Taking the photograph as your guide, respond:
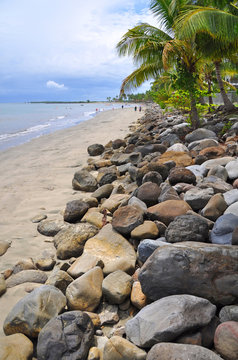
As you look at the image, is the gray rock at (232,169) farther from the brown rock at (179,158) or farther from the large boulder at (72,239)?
the large boulder at (72,239)

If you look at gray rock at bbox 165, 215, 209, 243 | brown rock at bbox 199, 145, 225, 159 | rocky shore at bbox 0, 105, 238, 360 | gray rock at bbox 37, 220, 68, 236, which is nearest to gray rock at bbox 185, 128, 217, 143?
brown rock at bbox 199, 145, 225, 159

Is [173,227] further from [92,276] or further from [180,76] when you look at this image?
[180,76]

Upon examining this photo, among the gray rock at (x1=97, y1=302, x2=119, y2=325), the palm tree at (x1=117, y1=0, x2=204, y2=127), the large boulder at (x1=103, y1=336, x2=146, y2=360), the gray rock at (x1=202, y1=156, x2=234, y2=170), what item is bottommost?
the gray rock at (x1=97, y1=302, x2=119, y2=325)

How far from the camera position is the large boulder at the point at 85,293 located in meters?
2.63

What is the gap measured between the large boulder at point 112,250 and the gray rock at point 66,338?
871 millimetres

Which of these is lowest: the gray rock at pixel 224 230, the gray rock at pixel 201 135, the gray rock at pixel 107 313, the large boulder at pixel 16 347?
the gray rock at pixel 107 313

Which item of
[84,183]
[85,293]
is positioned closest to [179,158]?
[84,183]

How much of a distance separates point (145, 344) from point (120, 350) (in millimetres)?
196

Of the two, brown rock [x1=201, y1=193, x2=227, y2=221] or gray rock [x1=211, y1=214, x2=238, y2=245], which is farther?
brown rock [x1=201, y1=193, x2=227, y2=221]

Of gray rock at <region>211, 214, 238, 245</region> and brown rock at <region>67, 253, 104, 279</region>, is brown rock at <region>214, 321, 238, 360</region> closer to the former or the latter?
gray rock at <region>211, 214, 238, 245</region>

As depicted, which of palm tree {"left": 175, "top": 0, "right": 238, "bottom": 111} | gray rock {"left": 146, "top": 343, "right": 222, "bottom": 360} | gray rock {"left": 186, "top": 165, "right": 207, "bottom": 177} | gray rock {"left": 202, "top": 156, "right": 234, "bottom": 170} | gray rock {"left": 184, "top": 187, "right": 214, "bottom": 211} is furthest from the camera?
palm tree {"left": 175, "top": 0, "right": 238, "bottom": 111}

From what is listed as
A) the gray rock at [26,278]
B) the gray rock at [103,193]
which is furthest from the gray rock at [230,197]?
the gray rock at [26,278]

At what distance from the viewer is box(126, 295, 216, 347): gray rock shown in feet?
6.60

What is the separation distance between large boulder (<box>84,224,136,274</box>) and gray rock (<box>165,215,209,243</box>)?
56 centimetres
